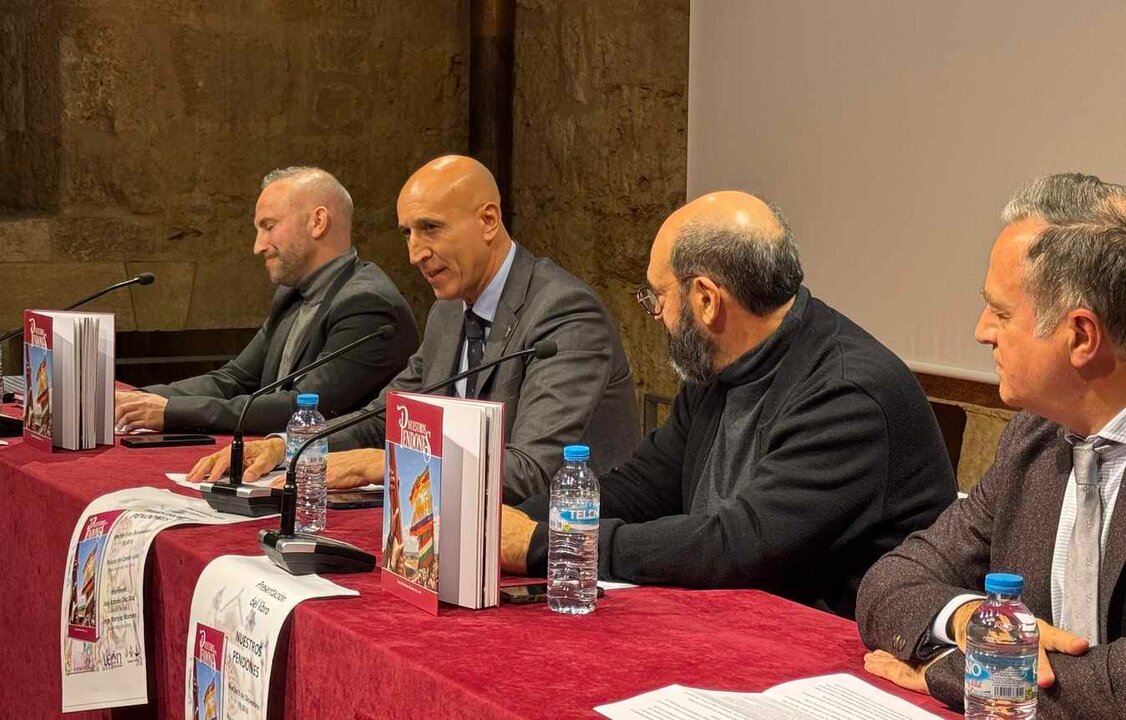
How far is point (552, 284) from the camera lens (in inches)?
132

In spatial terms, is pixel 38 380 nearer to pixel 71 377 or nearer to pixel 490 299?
pixel 71 377

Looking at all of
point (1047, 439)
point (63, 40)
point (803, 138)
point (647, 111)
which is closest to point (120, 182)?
point (63, 40)

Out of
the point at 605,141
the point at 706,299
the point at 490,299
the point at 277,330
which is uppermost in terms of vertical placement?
the point at 605,141

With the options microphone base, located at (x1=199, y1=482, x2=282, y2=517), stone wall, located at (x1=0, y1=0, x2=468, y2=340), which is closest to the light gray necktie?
microphone base, located at (x1=199, y1=482, x2=282, y2=517)

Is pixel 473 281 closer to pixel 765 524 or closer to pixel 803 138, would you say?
pixel 765 524

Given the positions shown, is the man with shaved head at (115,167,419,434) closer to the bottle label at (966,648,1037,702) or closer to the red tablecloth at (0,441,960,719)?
the red tablecloth at (0,441,960,719)

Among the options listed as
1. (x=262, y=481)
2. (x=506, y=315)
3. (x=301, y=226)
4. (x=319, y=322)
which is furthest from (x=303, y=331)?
(x=262, y=481)

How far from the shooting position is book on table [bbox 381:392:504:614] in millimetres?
2025

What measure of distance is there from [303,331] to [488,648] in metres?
2.61

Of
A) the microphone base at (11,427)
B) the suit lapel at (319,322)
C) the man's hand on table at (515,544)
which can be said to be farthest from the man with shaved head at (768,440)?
the suit lapel at (319,322)

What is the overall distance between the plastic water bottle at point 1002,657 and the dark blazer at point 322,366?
254 centimetres

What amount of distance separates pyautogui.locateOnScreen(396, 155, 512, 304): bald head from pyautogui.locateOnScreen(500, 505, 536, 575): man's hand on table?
1196 mm

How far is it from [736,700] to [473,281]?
1871 millimetres

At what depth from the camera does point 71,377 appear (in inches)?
135
